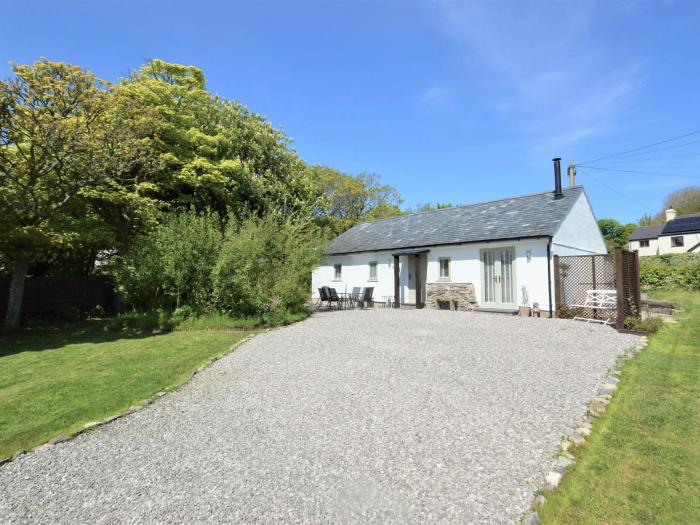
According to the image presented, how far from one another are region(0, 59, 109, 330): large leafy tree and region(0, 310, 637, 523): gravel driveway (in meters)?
7.93

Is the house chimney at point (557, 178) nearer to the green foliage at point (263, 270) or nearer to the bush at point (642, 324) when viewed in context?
the bush at point (642, 324)

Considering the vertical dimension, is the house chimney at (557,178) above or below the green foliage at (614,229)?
below

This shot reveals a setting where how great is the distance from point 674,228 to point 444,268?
3929 cm

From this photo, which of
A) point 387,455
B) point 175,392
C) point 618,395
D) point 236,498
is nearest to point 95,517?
point 236,498

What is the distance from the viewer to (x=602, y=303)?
11664mm

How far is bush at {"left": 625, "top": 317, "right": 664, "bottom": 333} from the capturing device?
978 centimetres

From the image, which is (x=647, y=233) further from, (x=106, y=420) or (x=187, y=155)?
(x=106, y=420)

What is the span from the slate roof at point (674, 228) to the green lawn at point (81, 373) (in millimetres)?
48519

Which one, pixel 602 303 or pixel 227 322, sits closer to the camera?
pixel 227 322

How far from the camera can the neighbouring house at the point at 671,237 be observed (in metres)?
39.7

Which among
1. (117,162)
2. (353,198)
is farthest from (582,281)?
(353,198)

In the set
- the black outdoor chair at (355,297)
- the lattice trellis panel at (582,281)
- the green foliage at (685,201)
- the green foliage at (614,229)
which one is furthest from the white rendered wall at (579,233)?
the green foliage at (685,201)

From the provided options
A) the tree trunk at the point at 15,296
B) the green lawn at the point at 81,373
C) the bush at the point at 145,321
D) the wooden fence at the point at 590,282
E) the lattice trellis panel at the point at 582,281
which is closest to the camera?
the green lawn at the point at 81,373

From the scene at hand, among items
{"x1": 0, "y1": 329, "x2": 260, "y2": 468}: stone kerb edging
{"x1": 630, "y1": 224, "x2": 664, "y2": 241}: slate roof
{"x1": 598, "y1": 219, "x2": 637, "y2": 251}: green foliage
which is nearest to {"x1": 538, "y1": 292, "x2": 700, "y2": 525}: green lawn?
{"x1": 0, "y1": 329, "x2": 260, "y2": 468}: stone kerb edging
